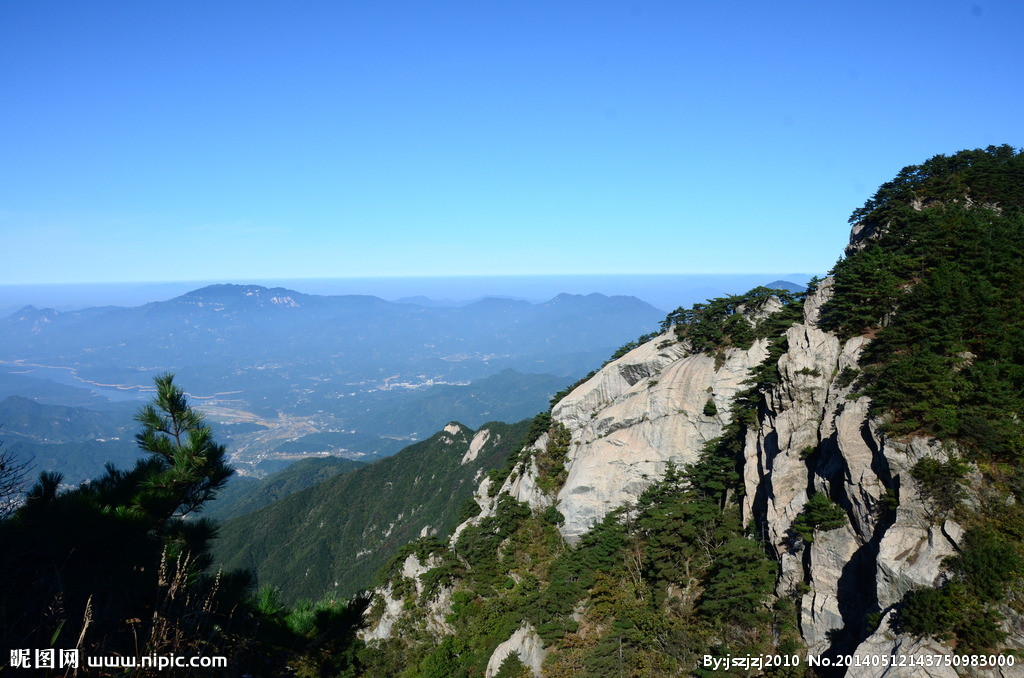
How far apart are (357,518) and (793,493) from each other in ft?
306

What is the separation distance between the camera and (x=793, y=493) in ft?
62.0

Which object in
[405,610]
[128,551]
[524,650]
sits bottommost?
[405,610]

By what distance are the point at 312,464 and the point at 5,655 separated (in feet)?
563

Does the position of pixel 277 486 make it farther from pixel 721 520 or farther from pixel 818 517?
pixel 818 517

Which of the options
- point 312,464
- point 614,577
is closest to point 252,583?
point 614,577

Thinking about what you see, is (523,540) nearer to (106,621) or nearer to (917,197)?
(106,621)

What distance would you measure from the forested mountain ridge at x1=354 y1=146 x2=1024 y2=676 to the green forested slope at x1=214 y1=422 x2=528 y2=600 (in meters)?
43.6

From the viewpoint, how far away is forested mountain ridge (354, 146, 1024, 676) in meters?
13.1

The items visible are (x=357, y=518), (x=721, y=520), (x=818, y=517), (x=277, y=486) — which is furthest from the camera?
(x=277, y=486)

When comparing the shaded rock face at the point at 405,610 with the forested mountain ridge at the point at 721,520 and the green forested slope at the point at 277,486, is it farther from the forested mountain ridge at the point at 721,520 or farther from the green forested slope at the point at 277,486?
the green forested slope at the point at 277,486

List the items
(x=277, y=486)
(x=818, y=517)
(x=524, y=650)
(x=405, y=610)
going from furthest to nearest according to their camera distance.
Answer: (x=277, y=486), (x=405, y=610), (x=524, y=650), (x=818, y=517)

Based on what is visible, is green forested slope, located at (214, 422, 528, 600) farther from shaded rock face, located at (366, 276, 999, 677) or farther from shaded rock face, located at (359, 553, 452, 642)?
shaded rock face, located at (366, 276, 999, 677)

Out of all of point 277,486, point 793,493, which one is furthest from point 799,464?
point 277,486

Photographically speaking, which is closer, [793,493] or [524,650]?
[793,493]
